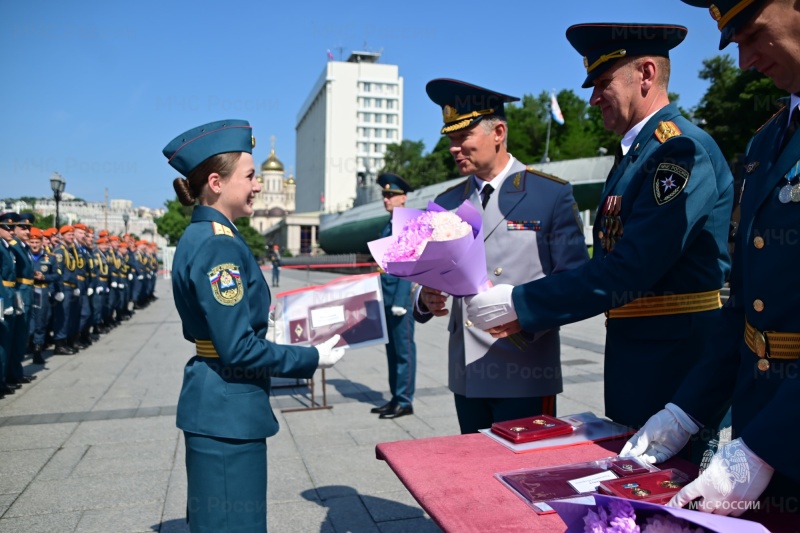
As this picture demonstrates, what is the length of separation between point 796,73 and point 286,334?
2.52m

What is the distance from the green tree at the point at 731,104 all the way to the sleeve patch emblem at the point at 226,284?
31556 millimetres

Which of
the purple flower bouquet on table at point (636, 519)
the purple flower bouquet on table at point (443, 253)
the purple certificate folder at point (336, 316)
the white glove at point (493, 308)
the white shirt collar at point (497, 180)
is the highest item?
the white shirt collar at point (497, 180)

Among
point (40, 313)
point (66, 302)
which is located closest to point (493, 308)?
point (40, 313)

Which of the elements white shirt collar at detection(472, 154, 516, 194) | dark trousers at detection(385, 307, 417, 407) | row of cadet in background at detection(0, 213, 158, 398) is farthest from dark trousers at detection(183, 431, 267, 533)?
row of cadet in background at detection(0, 213, 158, 398)

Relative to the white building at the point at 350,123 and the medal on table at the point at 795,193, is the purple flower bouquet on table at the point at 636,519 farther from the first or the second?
the white building at the point at 350,123

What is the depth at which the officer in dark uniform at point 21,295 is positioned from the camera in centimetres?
813

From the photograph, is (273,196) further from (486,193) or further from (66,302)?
(486,193)

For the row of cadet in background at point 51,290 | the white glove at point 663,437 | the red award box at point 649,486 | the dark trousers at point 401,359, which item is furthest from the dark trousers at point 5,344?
the red award box at point 649,486

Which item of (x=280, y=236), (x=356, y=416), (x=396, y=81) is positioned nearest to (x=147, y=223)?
(x=280, y=236)

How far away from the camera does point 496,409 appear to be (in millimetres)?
2883

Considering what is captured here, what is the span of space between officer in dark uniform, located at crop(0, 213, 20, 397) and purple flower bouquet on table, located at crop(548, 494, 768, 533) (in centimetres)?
779

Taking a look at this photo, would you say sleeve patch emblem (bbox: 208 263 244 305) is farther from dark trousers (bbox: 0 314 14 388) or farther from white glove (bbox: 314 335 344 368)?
dark trousers (bbox: 0 314 14 388)

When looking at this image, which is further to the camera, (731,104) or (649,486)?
(731,104)

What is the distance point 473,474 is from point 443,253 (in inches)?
28.6
